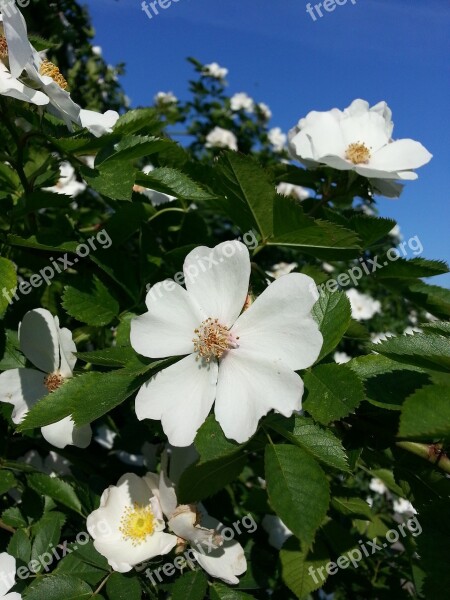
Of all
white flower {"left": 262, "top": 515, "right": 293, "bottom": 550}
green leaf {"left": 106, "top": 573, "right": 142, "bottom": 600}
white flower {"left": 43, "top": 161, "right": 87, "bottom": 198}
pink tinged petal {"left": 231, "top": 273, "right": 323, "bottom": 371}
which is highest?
pink tinged petal {"left": 231, "top": 273, "right": 323, "bottom": 371}

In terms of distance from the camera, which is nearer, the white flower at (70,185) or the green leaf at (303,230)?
the green leaf at (303,230)

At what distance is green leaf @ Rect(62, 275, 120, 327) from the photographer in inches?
46.5

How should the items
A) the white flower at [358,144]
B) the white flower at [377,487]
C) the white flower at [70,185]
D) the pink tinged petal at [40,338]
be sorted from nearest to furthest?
1. the pink tinged petal at [40,338]
2. the white flower at [358,144]
3. the white flower at [70,185]
4. the white flower at [377,487]

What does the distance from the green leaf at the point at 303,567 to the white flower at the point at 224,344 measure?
463 mm

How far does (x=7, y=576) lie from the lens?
1123mm

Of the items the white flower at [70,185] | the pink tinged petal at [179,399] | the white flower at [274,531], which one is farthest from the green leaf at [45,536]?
the white flower at [70,185]

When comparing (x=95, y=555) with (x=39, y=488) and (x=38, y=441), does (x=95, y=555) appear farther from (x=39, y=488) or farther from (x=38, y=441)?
(x=38, y=441)

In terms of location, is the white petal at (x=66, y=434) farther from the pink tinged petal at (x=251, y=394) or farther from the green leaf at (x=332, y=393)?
the green leaf at (x=332, y=393)

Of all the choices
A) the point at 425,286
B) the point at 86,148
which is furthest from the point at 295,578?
the point at 86,148

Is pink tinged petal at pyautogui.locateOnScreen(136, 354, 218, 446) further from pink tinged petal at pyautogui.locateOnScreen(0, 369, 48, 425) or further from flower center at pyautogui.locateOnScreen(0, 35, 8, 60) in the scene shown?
flower center at pyautogui.locateOnScreen(0, 35, 8, 60)

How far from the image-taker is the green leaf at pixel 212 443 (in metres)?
0.85

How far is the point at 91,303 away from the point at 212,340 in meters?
0.35

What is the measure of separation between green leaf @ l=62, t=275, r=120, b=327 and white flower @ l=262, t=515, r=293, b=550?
831mm

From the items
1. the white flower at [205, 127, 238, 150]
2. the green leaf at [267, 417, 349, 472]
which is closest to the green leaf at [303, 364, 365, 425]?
the green leaf at [267, 417, 349, 472]
